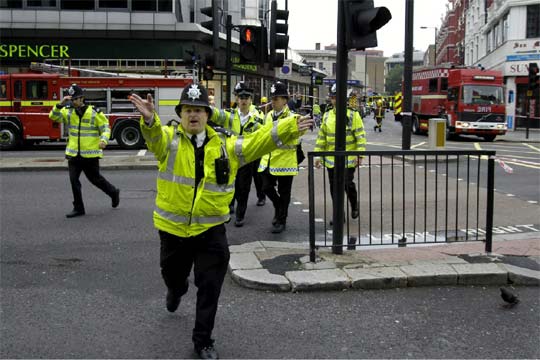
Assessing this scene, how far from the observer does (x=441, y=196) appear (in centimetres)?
978

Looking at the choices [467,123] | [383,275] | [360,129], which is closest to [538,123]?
[467,123]


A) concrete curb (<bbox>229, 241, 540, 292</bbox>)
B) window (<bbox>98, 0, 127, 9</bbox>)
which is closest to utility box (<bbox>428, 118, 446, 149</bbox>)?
concrete curb (<bbox>229, 241, 540, 292</bbox>)

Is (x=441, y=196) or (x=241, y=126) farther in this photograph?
(x=441, y=196)

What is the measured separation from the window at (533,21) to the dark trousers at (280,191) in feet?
117

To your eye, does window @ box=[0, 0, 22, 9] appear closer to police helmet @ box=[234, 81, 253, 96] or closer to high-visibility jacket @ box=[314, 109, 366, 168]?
police helmet @ box=[234, 81, 253, 96]

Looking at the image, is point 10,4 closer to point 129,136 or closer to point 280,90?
point 129,136

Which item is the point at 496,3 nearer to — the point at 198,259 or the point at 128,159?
the point at 128,159

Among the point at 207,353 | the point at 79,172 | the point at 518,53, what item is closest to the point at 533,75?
the point at 518,53

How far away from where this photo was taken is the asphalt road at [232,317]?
4.07 m

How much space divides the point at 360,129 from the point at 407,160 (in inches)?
33.4

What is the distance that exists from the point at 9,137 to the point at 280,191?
1520cm

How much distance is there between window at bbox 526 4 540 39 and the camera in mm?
38000

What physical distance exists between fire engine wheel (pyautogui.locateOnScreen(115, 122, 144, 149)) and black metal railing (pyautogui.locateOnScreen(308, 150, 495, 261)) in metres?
11.3

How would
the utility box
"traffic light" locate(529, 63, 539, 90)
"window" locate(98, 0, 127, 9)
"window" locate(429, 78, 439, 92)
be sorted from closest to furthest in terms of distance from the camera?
the utility box, "traffic light" locate(529, 63, 539, 90), "window" locate(429, 78, 439, 92), "window" locate(98, 0, 127, 9)
